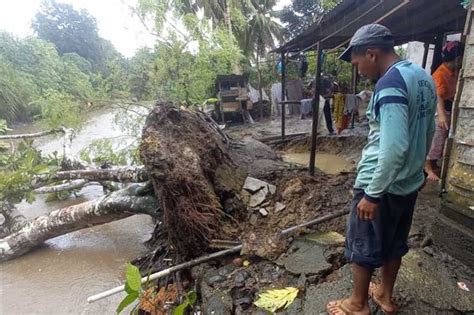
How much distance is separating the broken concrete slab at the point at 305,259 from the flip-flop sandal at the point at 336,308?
0.51m

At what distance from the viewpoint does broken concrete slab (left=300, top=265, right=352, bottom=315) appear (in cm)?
207

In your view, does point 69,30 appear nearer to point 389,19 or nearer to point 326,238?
point 389,19

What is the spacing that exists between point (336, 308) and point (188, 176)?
209 cm

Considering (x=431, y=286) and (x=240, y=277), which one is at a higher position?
(x=431, y=286)

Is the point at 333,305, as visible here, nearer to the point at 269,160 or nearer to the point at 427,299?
the point at 427,299

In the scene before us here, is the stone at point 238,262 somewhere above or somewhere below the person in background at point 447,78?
below

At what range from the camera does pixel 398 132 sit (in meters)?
1.34

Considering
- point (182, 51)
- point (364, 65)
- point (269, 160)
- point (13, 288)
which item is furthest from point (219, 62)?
point (364, 65)

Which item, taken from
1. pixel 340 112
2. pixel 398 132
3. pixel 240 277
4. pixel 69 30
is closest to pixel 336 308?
pixel 240 277

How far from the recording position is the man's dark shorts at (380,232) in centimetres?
156

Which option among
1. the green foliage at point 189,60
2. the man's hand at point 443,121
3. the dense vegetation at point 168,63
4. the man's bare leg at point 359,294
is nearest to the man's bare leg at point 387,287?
the man's bare leg at point 359,294

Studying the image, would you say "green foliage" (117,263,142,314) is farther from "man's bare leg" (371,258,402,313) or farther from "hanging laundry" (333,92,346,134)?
"hanging laundry" (333,92,346,134)

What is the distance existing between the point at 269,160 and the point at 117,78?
27.5ft

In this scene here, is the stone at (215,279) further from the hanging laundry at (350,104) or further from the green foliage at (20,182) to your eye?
the hanging laundry at (350,104)
